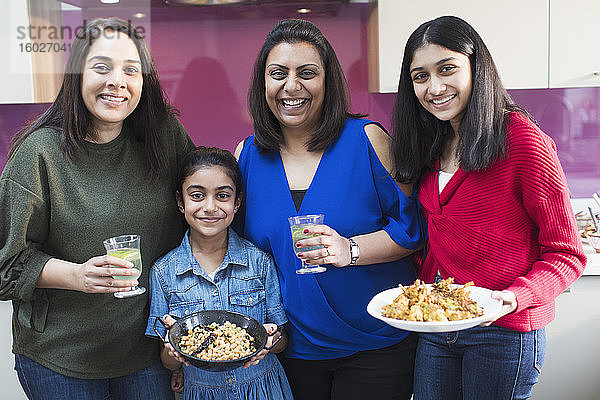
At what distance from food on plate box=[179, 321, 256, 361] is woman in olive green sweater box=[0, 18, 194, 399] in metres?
0.20

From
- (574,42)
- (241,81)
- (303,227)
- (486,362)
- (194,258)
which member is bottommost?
(486,362)

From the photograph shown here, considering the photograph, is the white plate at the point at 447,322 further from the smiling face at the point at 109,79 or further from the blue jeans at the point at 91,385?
the smiling face at the point at 109,79

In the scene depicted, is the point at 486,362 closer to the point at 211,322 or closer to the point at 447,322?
the point at 447,322

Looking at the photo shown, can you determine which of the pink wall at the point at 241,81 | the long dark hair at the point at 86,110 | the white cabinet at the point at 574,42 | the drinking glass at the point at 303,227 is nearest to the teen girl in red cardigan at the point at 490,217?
the drinking glass at the point at 303,227

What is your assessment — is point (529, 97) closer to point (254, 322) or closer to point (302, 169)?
point (302, 169)

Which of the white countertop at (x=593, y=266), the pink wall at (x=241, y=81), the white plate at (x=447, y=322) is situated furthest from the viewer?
the pink wall at (x=241, y=81)

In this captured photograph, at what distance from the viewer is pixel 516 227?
1607 mm

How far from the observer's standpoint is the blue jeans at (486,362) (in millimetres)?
1614

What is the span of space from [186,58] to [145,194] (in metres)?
1.77

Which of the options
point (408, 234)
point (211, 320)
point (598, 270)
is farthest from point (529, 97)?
point (211, 320)

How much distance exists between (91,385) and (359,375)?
0.77 metres

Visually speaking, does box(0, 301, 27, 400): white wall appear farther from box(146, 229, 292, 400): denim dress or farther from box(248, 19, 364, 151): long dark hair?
box(248, 19, 364, 151): long dark hair

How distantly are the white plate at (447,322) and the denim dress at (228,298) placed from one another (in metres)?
0.35

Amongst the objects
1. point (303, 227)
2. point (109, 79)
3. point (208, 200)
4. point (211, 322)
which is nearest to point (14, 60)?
point (109, 79)
